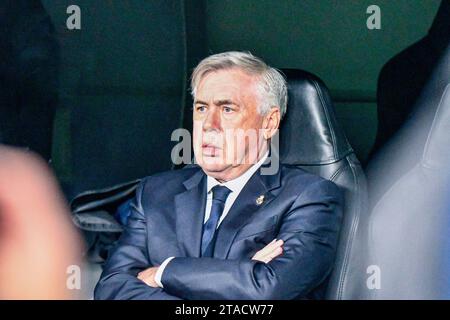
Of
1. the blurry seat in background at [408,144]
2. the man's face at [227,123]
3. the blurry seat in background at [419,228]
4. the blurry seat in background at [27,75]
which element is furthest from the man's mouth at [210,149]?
the blurry seat in background at [27,75]

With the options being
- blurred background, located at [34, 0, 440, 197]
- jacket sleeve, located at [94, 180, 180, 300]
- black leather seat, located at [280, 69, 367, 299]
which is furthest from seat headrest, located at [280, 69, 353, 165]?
blurred background, located at [34, 0, 440, 197]

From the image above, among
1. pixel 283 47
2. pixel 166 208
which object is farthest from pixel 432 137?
pixel 283 47

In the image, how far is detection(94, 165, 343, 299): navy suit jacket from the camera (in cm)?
228

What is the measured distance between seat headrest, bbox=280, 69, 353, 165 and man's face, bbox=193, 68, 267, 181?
86 millimetres

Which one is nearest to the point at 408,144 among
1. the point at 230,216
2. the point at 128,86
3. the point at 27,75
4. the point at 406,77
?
the point at 406,77

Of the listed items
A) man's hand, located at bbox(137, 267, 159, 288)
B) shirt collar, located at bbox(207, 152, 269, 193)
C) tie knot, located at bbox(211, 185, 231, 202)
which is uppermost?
shirt collar, located at bbox(207, 152, 269, 193)

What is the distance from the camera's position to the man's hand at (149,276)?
93.7 inches

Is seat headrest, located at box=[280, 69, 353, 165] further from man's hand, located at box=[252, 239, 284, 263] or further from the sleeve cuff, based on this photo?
the sleeve cuff

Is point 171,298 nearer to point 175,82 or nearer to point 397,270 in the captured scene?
point 397,270

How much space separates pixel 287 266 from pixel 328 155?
374 mm

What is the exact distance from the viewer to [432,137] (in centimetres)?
233

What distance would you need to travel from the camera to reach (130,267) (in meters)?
2.45

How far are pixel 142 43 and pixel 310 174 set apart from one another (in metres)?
0.95

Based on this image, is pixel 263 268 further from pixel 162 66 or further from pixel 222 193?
pixel 162 66
